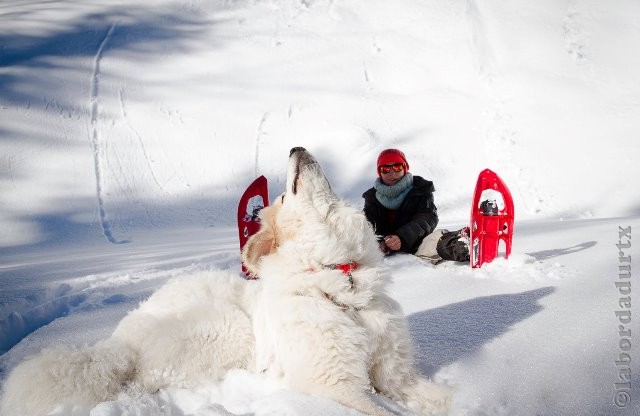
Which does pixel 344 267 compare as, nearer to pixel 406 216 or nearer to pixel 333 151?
pixel 406 216

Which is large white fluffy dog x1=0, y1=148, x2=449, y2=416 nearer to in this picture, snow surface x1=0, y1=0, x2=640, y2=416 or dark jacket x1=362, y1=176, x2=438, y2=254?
snow surface x1=0, y1=0, x2=640, y2=416

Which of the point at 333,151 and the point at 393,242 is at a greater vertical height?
the point at 333,151

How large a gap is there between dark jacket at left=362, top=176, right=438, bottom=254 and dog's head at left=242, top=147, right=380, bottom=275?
2.53 meters

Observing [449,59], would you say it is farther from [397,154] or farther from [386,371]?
[386,371]

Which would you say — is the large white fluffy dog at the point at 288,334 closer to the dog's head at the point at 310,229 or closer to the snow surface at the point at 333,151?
the dog's head at the point at 310,229

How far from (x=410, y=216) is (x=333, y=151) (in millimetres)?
6600

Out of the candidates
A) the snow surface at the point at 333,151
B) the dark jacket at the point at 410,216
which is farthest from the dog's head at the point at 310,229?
the dark jacket at the point at 410,216

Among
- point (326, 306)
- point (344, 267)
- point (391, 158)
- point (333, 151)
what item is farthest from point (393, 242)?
point (333, 151)

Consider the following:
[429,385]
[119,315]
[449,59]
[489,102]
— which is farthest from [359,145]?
[429,385]

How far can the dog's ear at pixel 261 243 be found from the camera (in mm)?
2203

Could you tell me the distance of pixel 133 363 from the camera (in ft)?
6.79

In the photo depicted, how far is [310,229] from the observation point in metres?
2.16

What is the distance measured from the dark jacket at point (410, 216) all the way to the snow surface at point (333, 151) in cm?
36

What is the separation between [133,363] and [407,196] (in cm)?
368
